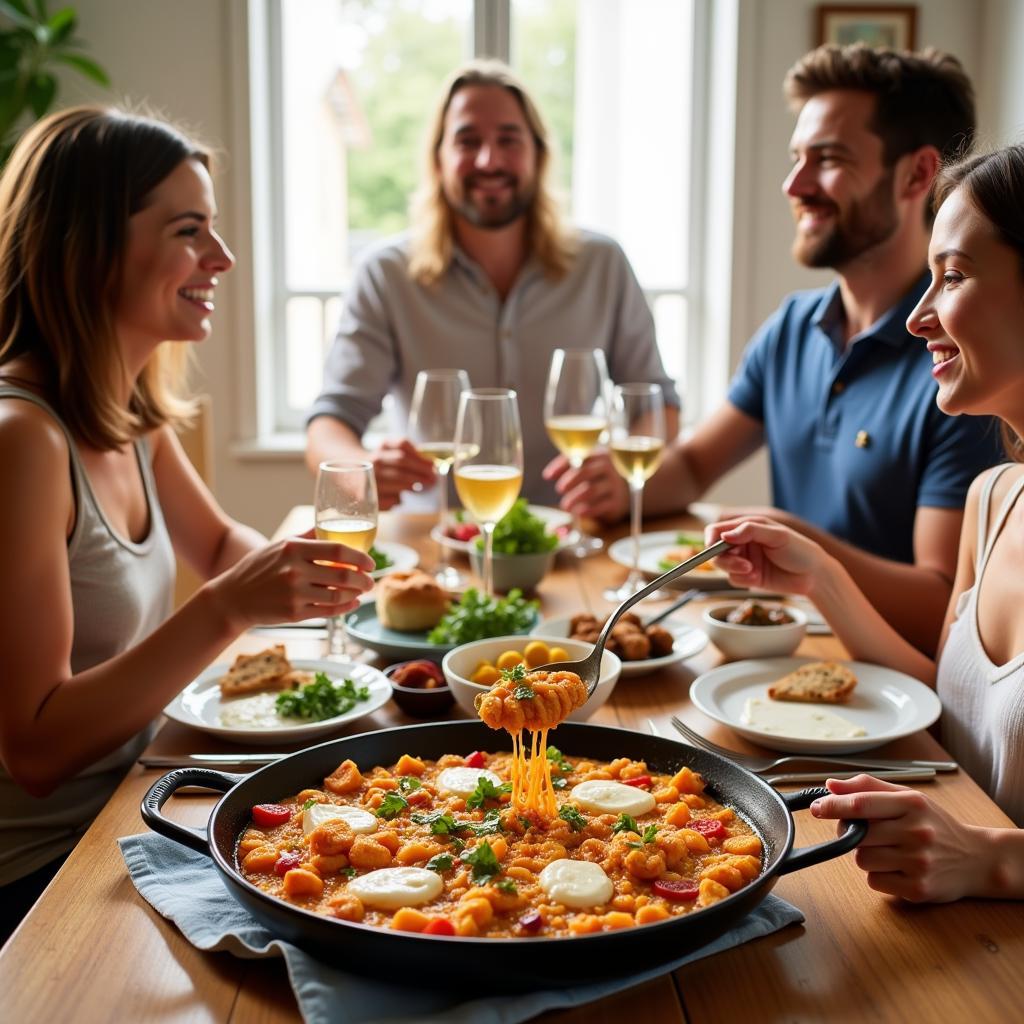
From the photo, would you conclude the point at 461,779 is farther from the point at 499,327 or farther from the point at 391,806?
the point at 499,327

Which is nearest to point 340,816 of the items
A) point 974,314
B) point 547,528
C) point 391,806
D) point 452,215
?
point 391,806

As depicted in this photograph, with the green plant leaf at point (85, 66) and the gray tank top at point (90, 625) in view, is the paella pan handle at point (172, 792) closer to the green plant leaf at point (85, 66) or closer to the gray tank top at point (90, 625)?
the gray tank top at point (90, 625)

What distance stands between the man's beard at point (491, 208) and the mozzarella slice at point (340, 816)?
2.43 metres

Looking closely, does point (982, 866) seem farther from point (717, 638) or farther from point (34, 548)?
point (34, 548)

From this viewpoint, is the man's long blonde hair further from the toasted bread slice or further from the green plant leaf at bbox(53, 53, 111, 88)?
the toasted bread slice

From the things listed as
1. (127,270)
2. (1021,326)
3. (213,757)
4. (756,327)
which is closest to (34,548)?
(213,757)

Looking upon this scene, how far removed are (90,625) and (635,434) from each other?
3.26ft

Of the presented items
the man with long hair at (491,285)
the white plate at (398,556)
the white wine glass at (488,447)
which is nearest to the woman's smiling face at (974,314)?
the white wine glass at (488,447)

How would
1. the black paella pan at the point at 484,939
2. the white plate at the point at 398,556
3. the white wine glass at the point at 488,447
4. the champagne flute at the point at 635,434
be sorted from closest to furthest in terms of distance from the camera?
the black paella pan at the point at 484,939
the white wine glass at the point at 488,447
the champagne flute at the point at 635,434
the white plate at the point at 398,556

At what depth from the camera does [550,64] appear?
4.98m

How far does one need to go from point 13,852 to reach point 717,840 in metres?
1.02

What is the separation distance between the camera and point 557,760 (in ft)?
4.36

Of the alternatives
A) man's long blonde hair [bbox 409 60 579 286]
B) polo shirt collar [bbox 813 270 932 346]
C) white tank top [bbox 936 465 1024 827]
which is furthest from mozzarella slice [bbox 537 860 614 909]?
man's long blonde hair [bbox 409 60 579 286]

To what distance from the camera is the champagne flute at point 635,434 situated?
7.13 ft
